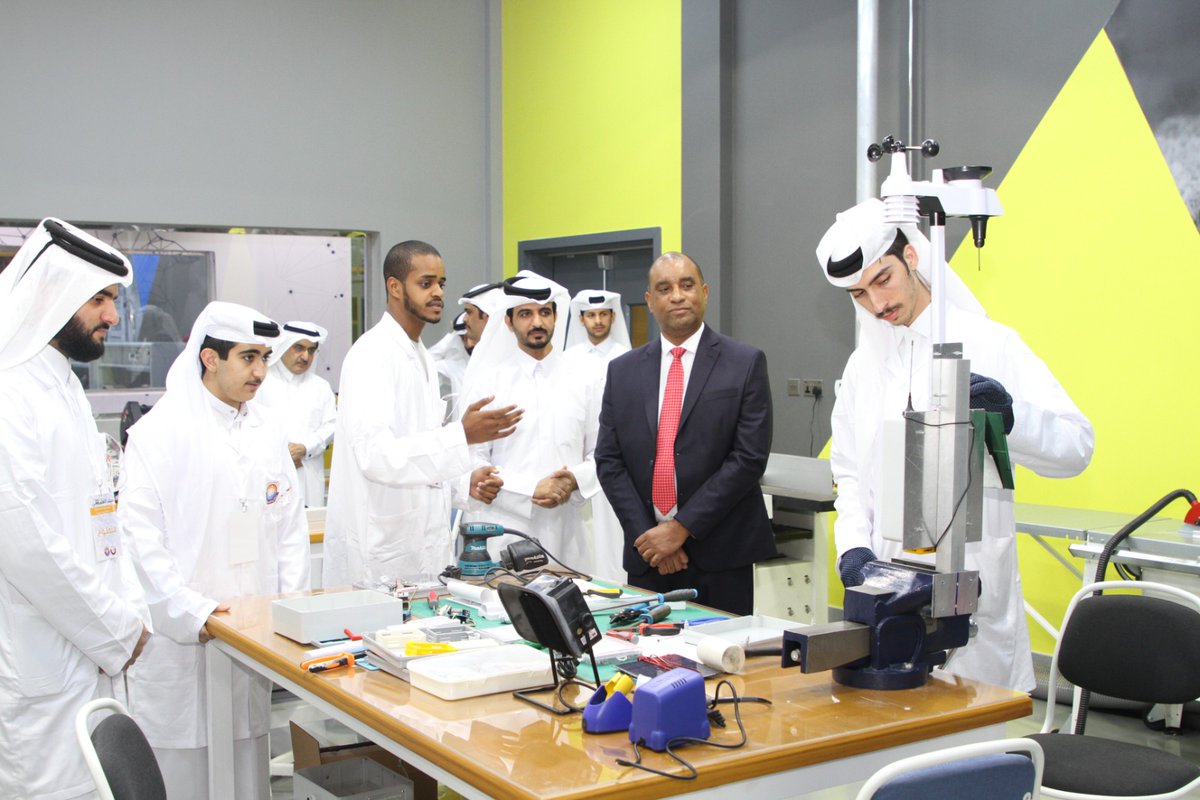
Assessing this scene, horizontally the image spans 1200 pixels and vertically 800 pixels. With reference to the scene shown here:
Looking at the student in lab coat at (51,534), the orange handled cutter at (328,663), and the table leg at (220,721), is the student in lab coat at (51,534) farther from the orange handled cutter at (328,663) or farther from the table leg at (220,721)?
the orange handled cutter at (328,663)

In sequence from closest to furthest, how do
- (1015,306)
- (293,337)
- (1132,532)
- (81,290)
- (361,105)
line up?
(81,290), (1132,532), (1015,306), (293,337), (361,105)

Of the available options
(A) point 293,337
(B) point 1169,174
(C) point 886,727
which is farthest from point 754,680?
(A) point 293,337

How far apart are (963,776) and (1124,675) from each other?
1.27 metres

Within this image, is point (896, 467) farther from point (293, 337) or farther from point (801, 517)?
point (293, 337)

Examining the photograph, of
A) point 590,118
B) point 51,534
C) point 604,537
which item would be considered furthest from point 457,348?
point 51,534

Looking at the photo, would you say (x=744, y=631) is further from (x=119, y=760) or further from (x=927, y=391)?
(x=119, y=760)

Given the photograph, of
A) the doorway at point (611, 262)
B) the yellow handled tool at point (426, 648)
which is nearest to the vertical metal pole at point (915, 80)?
the doorway at point (611, 262)

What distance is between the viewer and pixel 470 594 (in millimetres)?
2896

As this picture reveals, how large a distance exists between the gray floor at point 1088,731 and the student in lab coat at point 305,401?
6.82 ft

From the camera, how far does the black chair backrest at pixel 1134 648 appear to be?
8.73ft

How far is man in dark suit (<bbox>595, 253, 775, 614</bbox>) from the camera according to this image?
12.0 feet

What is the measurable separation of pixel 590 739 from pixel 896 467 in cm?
77

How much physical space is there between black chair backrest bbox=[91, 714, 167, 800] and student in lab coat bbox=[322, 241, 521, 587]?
63.6 inches

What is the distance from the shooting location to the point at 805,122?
19.8 feet
